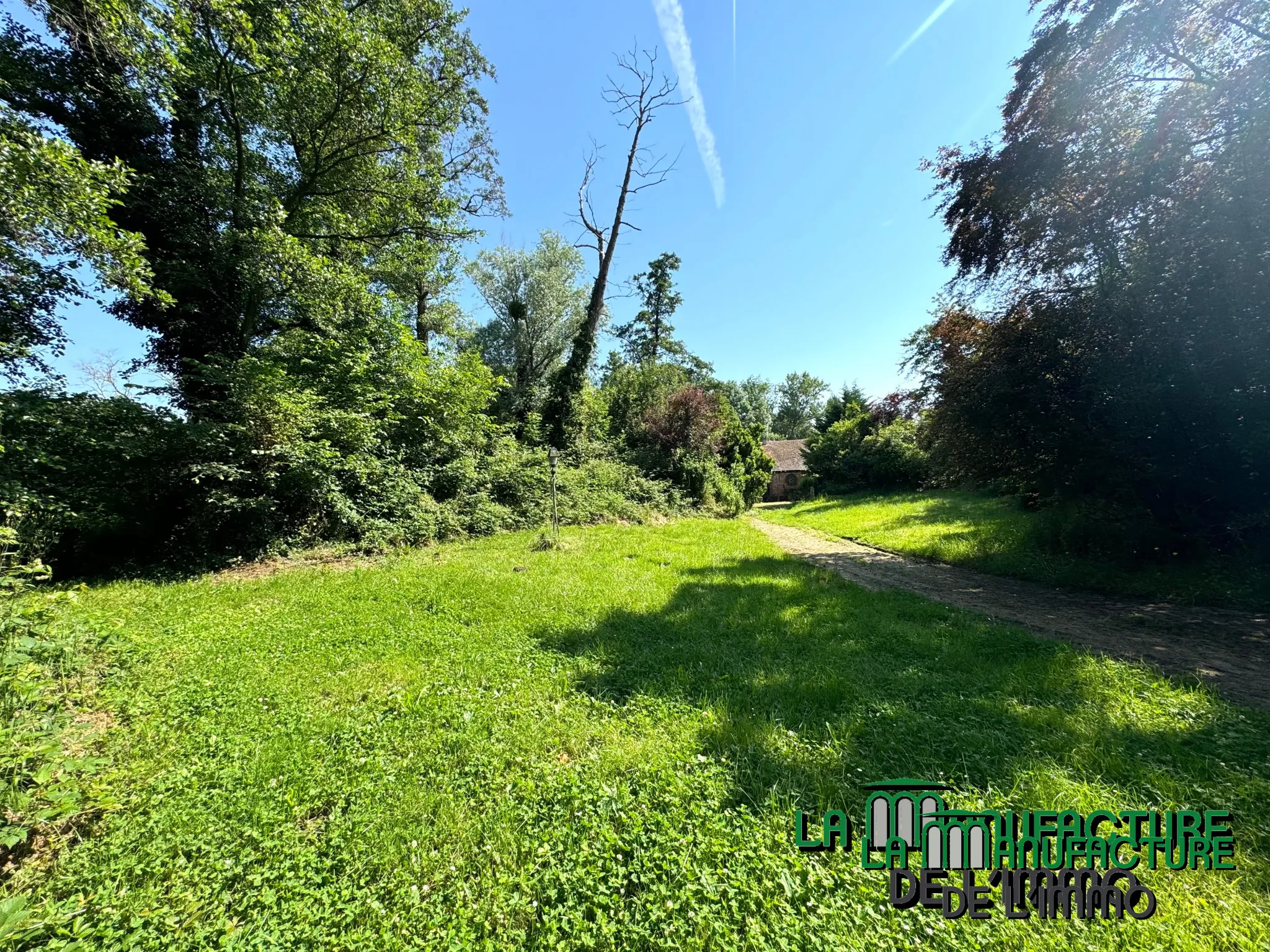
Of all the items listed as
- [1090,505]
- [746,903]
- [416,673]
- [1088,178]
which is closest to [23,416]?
[416,673]

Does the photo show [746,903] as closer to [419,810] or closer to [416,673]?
[419,810]

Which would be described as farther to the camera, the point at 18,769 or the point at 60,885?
the point at 18,769

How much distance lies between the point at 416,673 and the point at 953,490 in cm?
2361

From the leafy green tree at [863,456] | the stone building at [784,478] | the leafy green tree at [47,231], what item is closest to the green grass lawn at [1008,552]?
the leafy green tree at [863,456]

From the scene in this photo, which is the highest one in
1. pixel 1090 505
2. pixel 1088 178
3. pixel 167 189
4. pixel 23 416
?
pixel 167 189

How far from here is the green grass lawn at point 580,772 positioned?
1700mm

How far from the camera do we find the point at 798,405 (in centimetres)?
5059

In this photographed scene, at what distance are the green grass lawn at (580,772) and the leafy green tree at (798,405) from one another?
47.8m

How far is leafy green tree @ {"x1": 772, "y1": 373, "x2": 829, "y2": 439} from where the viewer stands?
49656mm

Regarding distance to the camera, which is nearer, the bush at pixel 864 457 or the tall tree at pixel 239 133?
the tall tree at pixel 239 133

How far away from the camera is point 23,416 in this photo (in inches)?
230

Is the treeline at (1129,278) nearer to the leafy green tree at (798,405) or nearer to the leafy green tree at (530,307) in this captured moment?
the leafy green tree at (530,307)

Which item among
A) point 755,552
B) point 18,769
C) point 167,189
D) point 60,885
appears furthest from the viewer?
point 755,552

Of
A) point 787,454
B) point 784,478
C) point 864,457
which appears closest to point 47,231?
point 864,457
